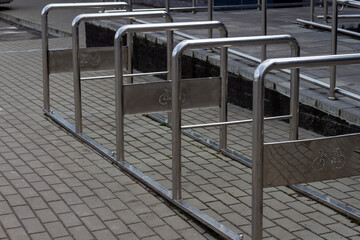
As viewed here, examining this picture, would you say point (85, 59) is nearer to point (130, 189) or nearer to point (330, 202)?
point (130, 189)

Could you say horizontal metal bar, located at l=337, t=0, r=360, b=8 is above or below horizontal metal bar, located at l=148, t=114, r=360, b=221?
above

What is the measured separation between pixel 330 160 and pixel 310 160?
14cm

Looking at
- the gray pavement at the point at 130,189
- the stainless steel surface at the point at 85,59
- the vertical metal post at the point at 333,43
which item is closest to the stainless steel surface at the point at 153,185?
the gray pavement at the point at 130,189

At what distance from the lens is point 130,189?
203 inches

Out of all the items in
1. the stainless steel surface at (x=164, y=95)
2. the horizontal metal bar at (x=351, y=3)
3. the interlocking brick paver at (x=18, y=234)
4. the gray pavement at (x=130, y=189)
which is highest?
the horizontal metal bar at (x=351, y=3)

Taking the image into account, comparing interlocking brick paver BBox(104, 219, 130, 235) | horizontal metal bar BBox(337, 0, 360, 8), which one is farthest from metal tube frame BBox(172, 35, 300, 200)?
horizontal metal bar BBox(337, 0, 360, 8)

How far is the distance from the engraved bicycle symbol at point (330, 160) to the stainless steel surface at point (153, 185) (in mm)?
614

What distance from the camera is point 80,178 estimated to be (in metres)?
5.40

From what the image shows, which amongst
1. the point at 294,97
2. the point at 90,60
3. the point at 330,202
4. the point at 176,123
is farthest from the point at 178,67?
the point at 90,60

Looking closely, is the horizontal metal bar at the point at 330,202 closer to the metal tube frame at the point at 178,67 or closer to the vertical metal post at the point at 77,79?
the metal tube frame at the point at 178,67

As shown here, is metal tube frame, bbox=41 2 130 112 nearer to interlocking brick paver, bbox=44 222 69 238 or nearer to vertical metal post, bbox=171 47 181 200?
vertical metal post, bbox=171 47 181 200

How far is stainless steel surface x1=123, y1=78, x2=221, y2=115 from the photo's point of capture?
5699 millimetres

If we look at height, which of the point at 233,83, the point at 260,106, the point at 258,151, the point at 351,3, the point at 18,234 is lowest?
the point at 18,234

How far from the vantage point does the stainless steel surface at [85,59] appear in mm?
7121
